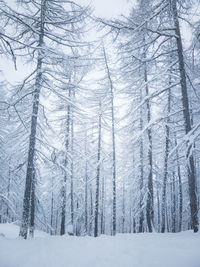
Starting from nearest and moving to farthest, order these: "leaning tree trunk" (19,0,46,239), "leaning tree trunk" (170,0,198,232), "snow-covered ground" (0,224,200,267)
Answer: "snow-covered ground" (0,224,200,267) < "leaning tree trunk" (170,0,198,232) < "leaning tree trunk" (19,0,46,239)

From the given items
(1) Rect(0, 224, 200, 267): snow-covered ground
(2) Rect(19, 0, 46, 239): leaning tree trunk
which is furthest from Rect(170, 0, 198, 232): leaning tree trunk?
(2) Rect(19, 0, 46, 239): leaning tree trunk

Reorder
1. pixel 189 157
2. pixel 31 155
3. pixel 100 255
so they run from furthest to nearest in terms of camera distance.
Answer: pixel 31 155, pixel 189 157, pixel 100 255

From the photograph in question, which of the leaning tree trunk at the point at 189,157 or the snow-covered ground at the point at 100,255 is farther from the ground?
the leaning tree trunk at the point at 189,157

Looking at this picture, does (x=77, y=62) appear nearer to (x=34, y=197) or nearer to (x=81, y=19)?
(x=81, y=19)

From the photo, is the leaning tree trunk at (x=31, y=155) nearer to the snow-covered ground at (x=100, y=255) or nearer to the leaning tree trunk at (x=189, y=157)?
the snow-covered ground at (x=100, y=255)

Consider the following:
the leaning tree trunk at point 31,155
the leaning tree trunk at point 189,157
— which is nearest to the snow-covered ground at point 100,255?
the leaning tree trunk at point 189,157

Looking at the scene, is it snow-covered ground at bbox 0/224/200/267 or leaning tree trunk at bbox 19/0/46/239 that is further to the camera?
leaning tree trunk at bbox 19/0/46/239

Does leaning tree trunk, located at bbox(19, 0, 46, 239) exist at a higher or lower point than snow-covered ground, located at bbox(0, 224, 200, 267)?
higher

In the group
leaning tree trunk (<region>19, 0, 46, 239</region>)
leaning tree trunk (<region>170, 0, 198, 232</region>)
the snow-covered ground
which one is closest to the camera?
the snow-covered ground

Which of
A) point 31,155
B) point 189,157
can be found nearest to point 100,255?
point 189,157

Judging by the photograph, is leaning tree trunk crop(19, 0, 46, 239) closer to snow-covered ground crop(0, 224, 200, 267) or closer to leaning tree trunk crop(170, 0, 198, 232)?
snow-covered ground crop(0, 224, 200, 267)

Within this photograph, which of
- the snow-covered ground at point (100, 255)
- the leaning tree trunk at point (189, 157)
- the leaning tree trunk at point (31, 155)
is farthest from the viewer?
the leaning tree trunk at point (31, 155)

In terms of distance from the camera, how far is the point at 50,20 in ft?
27.4

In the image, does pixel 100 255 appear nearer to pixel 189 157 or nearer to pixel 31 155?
pixel 189 157
